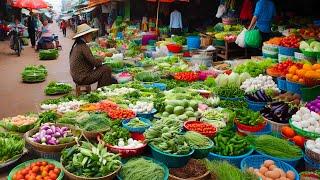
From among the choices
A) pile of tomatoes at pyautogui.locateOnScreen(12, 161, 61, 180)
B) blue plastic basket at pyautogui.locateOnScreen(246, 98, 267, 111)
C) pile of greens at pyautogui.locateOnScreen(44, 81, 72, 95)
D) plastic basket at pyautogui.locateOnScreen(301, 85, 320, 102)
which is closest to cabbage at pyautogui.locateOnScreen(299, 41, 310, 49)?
plastic basket at pyautogui.locateOnScreen(301, 85, 320, 102)

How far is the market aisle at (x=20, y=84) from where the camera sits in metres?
7.52

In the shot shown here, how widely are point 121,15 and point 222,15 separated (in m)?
8.08

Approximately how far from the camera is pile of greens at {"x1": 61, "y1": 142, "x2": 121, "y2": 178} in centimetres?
296

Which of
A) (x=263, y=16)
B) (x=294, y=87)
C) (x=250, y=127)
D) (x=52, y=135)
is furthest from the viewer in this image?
(x=263, y=16)

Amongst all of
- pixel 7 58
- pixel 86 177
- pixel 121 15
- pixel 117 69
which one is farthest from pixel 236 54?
pixel 7 58

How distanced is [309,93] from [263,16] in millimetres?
3406

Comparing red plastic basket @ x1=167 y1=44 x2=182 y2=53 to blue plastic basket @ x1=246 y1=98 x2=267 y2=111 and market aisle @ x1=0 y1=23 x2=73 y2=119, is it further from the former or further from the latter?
blue plastic basket @ x1=246 y1=98 x2=267 y2=111

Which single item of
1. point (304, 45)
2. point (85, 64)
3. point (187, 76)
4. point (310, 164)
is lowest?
point (310, 164)

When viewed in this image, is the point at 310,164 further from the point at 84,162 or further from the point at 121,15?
the point at 121,15

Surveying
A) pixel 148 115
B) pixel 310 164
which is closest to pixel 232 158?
pixel 310 164

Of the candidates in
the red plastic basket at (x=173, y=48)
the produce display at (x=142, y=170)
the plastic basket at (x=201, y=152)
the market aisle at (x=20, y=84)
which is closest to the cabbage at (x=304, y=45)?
the plastic basket at (x=201, y=152)

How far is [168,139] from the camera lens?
3486 mm

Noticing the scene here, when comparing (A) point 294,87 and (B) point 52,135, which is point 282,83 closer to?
(A) point 294,87

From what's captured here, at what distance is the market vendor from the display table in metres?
3.66
